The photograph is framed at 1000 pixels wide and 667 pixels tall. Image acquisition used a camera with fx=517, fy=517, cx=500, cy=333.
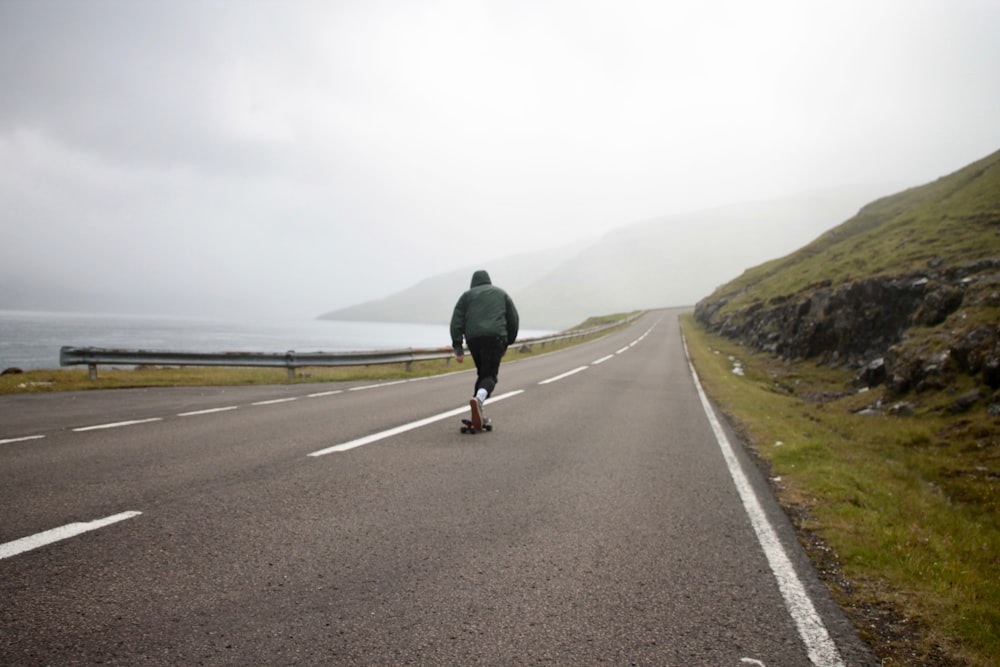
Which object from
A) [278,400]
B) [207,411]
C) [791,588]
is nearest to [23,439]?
[207,411]

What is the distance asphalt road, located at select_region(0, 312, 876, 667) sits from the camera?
2496 millimetres

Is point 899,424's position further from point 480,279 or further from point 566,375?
point 480,279

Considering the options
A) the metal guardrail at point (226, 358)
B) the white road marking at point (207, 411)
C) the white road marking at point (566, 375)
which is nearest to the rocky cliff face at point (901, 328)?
the white road marking at point (566, 375)

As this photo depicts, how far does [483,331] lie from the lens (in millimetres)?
7594

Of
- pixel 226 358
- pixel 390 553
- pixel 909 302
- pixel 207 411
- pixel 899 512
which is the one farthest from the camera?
pixel 909 302

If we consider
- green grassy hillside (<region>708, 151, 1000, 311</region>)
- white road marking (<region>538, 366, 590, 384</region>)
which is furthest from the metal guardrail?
green grassy hillside (<region>708, 151, 1000, 311</region>)

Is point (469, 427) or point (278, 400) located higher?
point (278, 400)

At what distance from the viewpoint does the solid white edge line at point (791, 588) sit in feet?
8.63

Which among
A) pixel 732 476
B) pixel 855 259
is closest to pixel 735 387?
pixel 732 476

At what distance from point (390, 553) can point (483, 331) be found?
14.4 feet

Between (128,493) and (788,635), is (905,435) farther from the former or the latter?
(128,493)

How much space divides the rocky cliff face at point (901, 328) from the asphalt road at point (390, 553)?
946 centimetres

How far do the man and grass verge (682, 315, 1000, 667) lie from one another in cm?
393

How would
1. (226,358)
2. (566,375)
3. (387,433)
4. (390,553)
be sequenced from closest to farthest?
(390,553) → (387,433) → (226,358) → (566,375)
